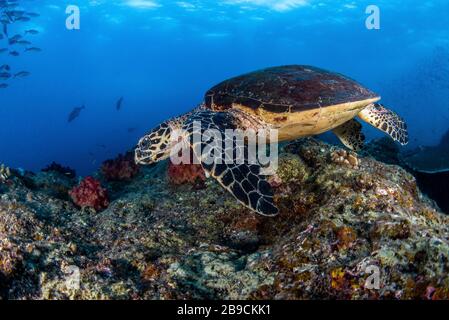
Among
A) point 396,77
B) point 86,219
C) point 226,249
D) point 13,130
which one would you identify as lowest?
point 13,130

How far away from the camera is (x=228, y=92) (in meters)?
5.28

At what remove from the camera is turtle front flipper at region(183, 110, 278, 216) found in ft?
10.4

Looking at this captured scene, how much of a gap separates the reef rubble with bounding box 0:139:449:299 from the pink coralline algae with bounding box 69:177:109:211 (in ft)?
2.02

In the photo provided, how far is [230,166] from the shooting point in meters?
3.44

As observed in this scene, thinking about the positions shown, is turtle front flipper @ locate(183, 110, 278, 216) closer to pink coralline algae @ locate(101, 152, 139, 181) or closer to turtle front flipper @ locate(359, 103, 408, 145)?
turtle front flipper @ locate(359, 103, 408, 145)

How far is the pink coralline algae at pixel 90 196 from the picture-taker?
548 cm

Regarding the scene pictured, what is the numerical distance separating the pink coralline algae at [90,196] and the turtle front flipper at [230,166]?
2545 millimetres

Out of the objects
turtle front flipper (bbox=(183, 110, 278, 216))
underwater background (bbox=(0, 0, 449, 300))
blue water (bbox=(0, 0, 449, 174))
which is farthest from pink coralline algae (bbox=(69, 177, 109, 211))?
blue water (bbox=(0, 0, 449, 174))

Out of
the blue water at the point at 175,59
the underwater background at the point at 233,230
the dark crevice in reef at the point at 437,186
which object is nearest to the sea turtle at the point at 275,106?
the underwater background at the point at 233,230

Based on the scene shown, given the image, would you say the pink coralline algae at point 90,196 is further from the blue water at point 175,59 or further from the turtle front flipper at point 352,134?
the blue water at point 175,59

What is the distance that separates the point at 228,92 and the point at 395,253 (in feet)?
12.5

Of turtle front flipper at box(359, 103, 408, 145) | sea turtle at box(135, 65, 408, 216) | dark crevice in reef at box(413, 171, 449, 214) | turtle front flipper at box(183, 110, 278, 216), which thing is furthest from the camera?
dark crevice in reef at box(413, 171, 449, 214)

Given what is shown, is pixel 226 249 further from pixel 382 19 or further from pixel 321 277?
pixel 382 19
